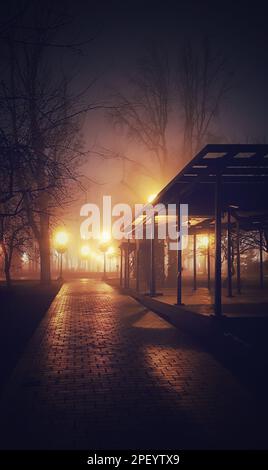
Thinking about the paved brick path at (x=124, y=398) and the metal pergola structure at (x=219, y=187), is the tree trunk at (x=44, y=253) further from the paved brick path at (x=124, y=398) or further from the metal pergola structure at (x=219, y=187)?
the paved brick path at (x=124, y=398)

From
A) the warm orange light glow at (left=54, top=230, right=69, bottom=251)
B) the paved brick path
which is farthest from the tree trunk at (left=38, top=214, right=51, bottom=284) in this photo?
the paved brick path

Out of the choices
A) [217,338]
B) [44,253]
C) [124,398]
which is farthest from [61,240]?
[124,398]

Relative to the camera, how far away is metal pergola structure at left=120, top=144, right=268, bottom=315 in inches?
342

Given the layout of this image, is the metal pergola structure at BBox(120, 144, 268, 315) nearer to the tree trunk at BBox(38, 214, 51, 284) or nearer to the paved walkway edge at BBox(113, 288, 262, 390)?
the paved walkway edge at BBox(113, 288, 262, 390)

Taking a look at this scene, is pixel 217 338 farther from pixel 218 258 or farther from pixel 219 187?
Result: pixel 219 187

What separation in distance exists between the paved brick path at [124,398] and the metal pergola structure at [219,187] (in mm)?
2867

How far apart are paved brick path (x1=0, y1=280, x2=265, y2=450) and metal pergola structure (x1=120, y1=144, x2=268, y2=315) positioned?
287cm

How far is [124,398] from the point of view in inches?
200

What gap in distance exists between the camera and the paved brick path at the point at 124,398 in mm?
3965

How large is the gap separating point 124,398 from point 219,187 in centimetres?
584

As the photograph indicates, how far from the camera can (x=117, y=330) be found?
990 cm

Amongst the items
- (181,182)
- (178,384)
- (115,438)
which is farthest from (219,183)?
(115,438)

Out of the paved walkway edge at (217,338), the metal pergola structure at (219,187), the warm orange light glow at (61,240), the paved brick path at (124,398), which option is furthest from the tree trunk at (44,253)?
the paved brick path at (124,398)
